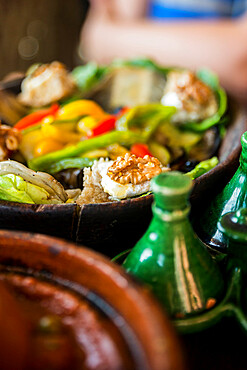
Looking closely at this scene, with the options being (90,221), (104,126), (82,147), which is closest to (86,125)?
(104,126)

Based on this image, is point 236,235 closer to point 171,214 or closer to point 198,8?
point 171,214

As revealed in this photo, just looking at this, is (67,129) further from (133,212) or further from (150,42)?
(150,42)

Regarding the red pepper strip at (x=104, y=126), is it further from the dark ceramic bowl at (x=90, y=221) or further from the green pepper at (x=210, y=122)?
the dark ceramic bowl at (x=90, y=221)

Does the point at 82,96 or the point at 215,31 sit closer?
the point at 82,96

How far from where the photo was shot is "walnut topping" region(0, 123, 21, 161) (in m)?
1.43

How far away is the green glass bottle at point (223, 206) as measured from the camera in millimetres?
1086

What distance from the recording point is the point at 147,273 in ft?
2.83

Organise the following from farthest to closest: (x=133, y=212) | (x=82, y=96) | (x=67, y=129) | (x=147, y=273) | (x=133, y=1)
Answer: (x=133, y=1)
(x=82, y=96)
(x=67, y=129)
(x=133, y=212)
(x=147, y=273)

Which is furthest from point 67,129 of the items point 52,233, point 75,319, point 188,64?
point 188,64

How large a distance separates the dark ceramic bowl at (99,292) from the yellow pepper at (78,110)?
1041 millimetres

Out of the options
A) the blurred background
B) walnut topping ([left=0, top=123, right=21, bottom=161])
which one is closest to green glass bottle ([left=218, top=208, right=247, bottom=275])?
walnut topping ([left=0, top=123, right=21, bottom=161])

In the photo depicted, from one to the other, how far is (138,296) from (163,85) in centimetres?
169

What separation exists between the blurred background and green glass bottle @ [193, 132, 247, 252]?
3.23m

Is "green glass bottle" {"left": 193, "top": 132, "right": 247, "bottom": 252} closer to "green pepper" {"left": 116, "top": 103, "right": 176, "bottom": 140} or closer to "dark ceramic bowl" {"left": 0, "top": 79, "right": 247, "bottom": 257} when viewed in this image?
"dark ceramic bowl" {"left": 0, "top": 79, "right": 247, "bottom": 257}
